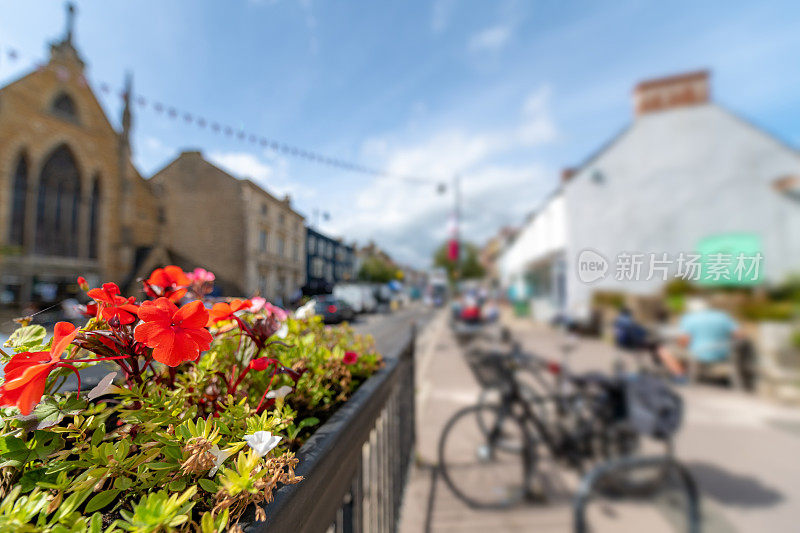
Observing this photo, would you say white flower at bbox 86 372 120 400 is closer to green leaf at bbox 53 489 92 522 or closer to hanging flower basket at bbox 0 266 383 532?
hanging flower basket at bbox 0 266 383 532

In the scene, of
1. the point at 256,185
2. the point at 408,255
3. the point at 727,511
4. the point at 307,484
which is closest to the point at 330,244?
the point at 256,185

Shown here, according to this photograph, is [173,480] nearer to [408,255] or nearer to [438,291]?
[408,255]

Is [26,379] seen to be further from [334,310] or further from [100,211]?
[100,211]

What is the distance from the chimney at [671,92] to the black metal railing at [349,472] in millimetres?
1430

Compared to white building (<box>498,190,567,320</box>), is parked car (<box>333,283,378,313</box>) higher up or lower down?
lower down

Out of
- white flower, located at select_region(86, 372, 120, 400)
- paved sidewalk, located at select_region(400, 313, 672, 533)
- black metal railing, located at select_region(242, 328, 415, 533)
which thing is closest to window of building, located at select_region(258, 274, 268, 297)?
black metal railing, located at select_region(242, 328, 415, 533)

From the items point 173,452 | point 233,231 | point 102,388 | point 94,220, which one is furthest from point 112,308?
point 94,220

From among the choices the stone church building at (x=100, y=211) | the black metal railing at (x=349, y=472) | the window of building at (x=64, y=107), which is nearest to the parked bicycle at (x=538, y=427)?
the black metal railing at (x=349, y=472)

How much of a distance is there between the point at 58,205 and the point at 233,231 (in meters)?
2.31

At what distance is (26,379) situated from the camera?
0.88ft

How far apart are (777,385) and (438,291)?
2144 millimetres

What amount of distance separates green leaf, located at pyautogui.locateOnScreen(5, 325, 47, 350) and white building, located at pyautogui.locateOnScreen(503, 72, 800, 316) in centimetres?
145

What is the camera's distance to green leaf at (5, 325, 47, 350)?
38 cm

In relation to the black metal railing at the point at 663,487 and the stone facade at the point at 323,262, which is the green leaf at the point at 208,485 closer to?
the stone facade at the point at 323,262
